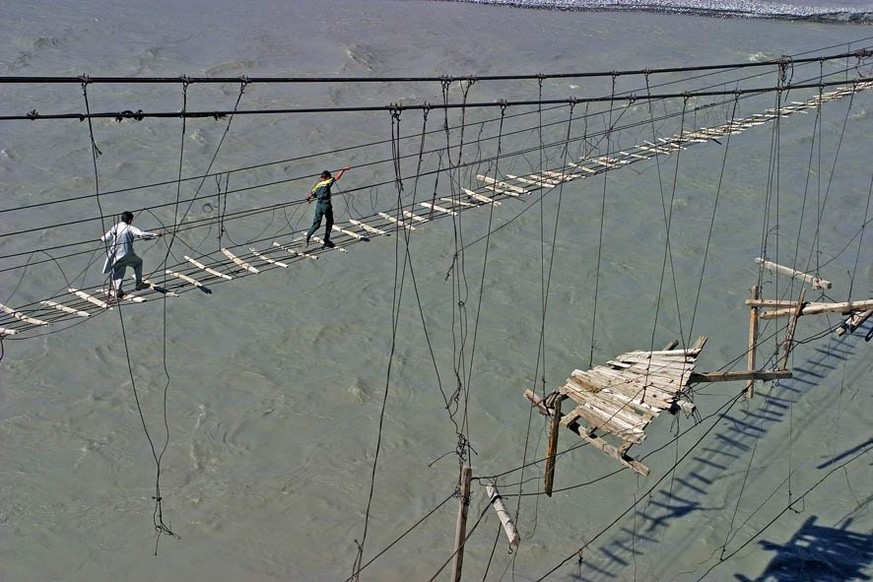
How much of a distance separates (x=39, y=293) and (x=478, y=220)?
264 inches

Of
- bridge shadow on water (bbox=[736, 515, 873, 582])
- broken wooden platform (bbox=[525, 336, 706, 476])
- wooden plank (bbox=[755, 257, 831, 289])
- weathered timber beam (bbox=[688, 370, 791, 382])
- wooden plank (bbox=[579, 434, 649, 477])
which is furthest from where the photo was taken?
wooden plank (bbox=[755, 257, 831, 289])

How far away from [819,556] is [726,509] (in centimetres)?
105

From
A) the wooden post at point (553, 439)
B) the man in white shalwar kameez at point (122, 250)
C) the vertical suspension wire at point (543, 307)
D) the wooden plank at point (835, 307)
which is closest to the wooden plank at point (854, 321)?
the wooden plank at point (835, 307)

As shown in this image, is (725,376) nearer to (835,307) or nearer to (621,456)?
(621,456)

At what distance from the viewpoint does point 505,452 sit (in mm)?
11406

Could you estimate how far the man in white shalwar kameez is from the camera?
1008cm

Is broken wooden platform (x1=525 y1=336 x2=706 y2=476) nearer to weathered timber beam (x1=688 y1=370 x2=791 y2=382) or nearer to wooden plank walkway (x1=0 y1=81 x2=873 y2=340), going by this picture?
weathered timber beam (x1=688 y1=370 x2=791 y2=382)

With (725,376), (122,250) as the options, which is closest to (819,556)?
(725,376)

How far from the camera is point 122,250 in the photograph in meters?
10.2

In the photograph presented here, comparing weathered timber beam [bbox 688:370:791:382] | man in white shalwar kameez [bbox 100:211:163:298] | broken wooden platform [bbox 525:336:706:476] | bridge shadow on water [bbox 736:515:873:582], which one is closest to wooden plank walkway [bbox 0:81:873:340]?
man in white shalwar kameez [bbox 100:211:163:298]

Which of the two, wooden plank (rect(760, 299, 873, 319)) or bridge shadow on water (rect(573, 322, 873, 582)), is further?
wooden plank (rect(760, 299, 873, 319))

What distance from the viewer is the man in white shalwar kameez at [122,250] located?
1008cm

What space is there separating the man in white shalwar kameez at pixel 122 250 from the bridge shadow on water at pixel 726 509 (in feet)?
18.4

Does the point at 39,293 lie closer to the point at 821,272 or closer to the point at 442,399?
the point at 442,399
